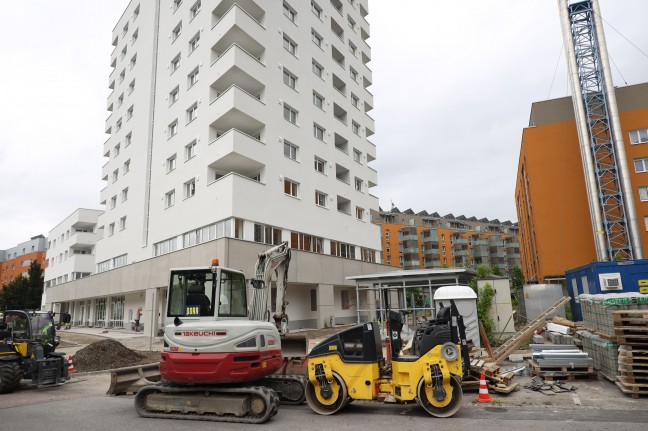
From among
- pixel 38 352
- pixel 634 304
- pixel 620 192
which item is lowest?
pixel 38 352

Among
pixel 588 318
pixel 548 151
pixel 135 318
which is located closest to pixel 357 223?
pixel 548 151

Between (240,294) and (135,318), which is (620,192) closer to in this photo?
(240,294)

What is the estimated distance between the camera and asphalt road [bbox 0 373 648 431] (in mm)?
6875

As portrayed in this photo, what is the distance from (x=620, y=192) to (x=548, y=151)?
6.13 meters

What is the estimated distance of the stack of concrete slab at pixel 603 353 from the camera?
968 centimetres

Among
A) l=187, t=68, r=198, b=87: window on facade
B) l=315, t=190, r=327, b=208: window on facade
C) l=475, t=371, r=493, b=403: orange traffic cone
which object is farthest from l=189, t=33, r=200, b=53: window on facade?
l=475, t=371, r=493, b=403: orange traffic cone

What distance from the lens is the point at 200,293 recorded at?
8547 millimetres

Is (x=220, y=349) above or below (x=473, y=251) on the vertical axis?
below

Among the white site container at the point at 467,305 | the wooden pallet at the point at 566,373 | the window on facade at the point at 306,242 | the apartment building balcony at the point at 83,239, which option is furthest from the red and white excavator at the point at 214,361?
the apartment building balcony at the point at 83,239

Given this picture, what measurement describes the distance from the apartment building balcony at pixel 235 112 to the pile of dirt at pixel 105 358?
47.0 feet

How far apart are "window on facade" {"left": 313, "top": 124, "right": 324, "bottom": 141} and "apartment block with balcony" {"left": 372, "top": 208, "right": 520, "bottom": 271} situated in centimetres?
4074

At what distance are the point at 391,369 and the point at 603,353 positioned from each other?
626 centimetres

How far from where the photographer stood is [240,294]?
9344mm

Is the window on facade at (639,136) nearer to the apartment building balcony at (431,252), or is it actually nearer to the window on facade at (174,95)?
the window on facade at (174,95)
